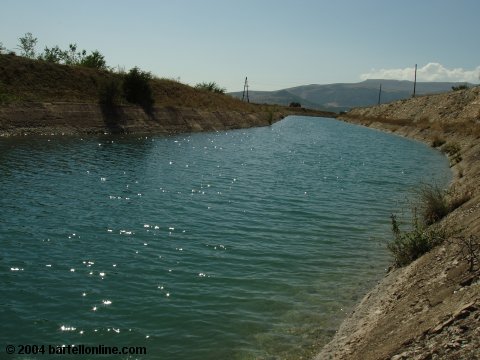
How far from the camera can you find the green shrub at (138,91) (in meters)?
61.8

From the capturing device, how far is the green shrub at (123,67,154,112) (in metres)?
61.8

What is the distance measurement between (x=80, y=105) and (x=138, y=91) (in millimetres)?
12633

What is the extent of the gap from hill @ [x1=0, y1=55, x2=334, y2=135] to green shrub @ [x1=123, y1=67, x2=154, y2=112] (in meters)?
0.87

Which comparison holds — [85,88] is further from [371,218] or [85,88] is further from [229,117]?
[371,218]

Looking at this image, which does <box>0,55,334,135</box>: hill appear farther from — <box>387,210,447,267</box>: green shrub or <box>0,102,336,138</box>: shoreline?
<box>387,210,447,267</box>: green shrub

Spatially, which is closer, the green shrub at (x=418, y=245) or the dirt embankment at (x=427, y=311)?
the dirt embankment at (x=427, y=311)

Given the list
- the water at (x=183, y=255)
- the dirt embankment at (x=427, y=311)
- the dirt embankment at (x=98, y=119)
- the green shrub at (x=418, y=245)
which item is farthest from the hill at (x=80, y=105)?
the dirt embankment at (x=427, y=311)

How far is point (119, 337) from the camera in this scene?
28.8 feet

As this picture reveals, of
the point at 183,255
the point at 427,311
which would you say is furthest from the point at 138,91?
the point at 427,311

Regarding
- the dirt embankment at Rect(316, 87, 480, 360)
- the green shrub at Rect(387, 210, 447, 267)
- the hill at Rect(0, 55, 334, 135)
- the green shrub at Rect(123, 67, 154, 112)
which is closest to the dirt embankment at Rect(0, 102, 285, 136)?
the hill at Rect(0, 55, 334, 135)

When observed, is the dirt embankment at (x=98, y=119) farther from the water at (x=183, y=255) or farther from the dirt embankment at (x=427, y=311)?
the dirt embankment at (x=427, y=311)

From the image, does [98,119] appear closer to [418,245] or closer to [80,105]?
[80,105]

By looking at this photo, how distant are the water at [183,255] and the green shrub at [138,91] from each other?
3292 cm

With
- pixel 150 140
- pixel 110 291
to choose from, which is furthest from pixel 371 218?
pixel 150 140
